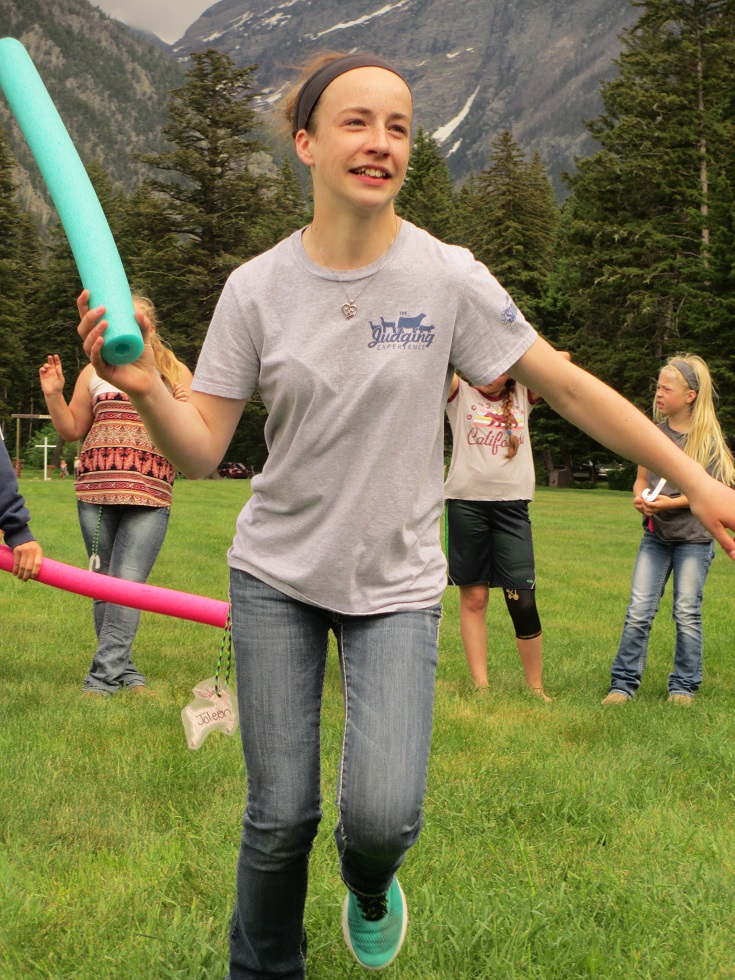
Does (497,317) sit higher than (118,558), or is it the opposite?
(497,317)

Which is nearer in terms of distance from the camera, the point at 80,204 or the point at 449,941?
the point at 80,204

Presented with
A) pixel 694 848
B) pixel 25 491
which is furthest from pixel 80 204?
pixel 25 491

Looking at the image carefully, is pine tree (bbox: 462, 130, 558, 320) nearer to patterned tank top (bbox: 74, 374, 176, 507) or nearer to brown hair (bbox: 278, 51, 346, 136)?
patterned tank top (bbox: 74, 374, 176, 507)

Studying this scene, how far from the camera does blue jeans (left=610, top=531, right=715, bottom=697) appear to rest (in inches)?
298

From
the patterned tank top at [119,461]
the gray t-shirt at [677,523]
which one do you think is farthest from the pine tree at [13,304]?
the gray t-shirt at [677,523]

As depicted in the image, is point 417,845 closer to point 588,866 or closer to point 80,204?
point 588,866

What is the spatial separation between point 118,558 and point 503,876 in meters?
3.75

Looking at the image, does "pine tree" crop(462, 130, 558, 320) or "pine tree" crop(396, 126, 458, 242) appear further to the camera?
"pine tree" crop(396, 126, 458, 242)

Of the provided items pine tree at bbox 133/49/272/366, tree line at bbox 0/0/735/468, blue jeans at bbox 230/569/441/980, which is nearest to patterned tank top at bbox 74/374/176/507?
blue jeans at bbox 230/569/441/980

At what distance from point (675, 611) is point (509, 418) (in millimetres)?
1732

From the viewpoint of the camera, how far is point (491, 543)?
7.63 m

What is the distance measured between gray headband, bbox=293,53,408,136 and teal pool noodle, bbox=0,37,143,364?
62 cm

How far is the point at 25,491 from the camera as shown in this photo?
3253 centimetres

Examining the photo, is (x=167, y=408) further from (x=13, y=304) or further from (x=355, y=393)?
(x=13, y=304)
